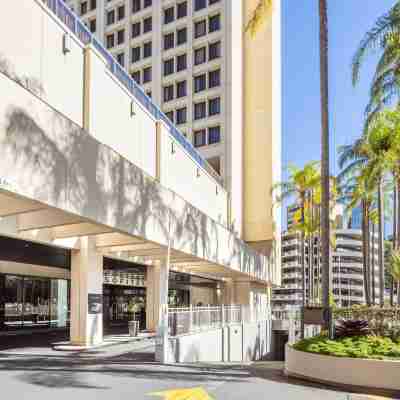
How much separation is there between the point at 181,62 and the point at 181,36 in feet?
9.12

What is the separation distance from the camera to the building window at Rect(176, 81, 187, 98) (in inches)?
2242

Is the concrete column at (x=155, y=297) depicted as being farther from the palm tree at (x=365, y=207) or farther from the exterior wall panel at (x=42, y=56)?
the palm tree at (x=365, y=207)

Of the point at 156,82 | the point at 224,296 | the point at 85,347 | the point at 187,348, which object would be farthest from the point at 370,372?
the point at 156,82

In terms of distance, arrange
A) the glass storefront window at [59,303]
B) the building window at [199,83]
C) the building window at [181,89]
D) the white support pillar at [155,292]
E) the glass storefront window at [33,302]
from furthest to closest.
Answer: the building window at [181,89] < the building window at [199,83] < the glass storefront window at [59,303] < the glass storefront window at [33,302] < the white support pillar at [155,292]

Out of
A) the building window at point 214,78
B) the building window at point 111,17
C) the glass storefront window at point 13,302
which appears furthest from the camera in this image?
the building window at point 111,17

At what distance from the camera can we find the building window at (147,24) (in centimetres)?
6094

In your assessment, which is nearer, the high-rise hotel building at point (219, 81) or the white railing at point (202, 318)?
the white railing at point (202, 318)

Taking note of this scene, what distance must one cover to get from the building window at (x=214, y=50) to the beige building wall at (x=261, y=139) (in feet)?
19.9

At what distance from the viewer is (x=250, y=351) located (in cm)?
3438

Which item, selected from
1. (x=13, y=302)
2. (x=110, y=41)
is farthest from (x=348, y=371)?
(x=110, y=41)

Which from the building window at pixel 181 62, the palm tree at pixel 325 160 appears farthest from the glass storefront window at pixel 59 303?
the building window at pixel 181 62

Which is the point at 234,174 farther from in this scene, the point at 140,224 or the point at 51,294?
the point at 140,224

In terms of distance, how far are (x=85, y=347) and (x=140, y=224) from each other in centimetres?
549

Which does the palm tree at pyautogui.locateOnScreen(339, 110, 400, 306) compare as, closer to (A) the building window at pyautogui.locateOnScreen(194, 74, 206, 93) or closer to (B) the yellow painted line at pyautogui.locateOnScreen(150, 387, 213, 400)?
(A) the building window at pyautogui.locateOnScreen(194, 74, 206, 93)
